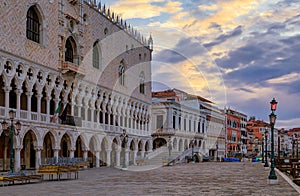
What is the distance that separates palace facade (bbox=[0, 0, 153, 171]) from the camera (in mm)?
30156

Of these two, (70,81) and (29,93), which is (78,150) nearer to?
(70,81)

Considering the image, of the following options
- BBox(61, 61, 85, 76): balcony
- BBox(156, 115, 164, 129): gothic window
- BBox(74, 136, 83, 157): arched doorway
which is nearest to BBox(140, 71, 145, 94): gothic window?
BBox(156, 115, 164, 129): gothic window

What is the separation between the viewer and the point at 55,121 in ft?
112

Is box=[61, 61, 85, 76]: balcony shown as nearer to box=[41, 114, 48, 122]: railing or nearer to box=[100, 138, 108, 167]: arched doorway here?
box=[41, 114, 48, 122]: railing

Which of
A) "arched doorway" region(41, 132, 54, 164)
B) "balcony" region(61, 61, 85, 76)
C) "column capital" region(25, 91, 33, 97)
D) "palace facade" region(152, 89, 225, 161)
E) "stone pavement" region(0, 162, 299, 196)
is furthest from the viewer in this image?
"palace facade" region(152, 89, 225, 161)

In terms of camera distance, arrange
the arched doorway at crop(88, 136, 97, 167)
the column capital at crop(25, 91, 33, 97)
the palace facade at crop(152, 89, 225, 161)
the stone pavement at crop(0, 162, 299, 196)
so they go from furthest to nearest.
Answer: the palace facade at crop(152, 89, 225, 161), the arched doorway at crop(88, 136, 97, 167), the column capital at crop(25, 91, 33, 97), the stone pavement at crop(0, 162, 299, 196)

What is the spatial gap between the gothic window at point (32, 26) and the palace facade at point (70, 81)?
0.22 feet

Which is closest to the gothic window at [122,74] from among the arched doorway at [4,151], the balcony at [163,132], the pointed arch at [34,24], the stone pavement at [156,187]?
the balcony at [163,132]

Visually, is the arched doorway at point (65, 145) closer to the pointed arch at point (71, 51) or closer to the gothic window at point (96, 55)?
the pointed arch at point (71, 51)

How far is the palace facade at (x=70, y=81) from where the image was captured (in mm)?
30156

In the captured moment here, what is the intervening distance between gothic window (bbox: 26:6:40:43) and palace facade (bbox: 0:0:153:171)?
0.07m

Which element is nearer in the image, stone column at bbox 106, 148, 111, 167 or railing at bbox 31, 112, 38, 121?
railing at bbox 31, 112, 38, 121

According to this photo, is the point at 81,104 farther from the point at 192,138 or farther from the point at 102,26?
the point at 192,138

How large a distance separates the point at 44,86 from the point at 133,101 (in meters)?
19.2
